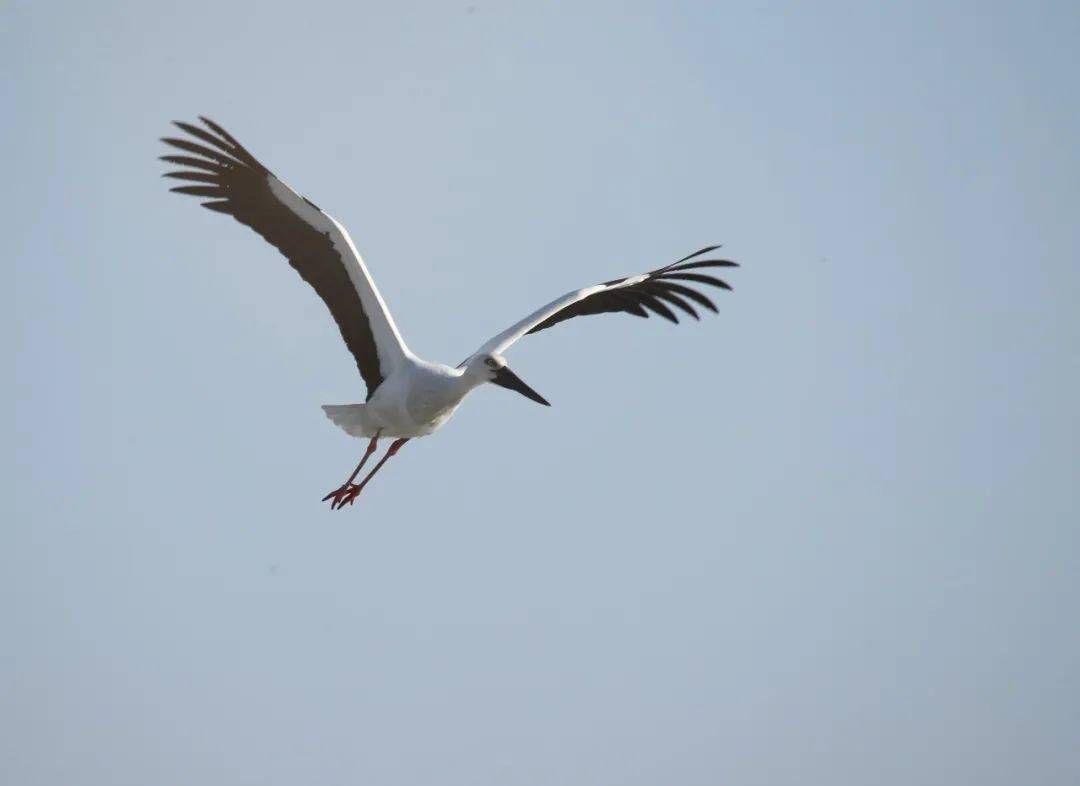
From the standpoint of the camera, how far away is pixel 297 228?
15805mm

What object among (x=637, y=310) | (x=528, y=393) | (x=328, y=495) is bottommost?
(x=328, y=495)

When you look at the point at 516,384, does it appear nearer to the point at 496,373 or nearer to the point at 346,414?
the point at 496,373

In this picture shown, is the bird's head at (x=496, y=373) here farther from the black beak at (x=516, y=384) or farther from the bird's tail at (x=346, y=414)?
the bird's tail at (x=346, y=414)

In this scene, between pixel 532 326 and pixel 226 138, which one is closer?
pixel 226 138

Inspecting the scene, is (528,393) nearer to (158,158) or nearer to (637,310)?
(637,310)

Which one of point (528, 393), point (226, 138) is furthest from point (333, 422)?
point (226, 138)

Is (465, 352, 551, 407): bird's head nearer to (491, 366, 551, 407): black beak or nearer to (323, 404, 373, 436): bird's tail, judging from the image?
(491, 366, 551, 407): black beak

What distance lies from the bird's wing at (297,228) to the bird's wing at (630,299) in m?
1.07

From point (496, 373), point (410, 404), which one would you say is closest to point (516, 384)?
point (496, 373)

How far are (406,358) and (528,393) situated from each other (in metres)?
1.25

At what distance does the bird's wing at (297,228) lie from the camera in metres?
15.5

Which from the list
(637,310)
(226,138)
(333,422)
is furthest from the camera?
(637,310)

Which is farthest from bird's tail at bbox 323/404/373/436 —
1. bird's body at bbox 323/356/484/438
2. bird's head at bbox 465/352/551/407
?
bird's head at bbox 465/352/551/407

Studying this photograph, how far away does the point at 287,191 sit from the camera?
1554cm
